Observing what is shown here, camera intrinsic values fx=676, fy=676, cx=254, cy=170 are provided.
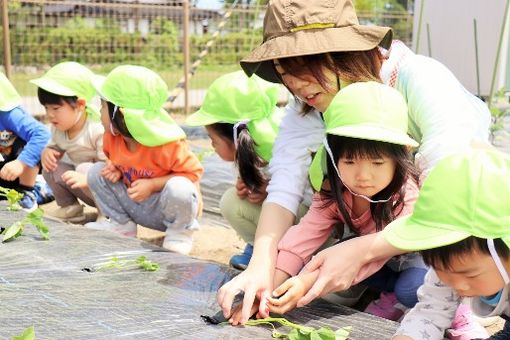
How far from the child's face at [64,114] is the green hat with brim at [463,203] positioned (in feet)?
7.56

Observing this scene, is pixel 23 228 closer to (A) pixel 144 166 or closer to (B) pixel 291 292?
(A) pixel 144 166

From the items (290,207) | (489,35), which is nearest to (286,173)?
(290,207)

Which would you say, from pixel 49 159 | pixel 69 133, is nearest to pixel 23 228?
pixel 49 159

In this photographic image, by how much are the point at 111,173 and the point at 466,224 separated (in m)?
1.96

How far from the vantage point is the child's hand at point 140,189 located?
2.71 m

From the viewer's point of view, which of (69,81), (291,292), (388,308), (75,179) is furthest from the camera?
(69,81)

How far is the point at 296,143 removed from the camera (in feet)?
6.72

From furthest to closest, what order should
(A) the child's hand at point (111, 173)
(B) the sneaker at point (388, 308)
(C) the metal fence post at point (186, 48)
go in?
(C) the metal fence post at point (186, 48) < (A) the child's hand at point (111, 173) < (B) the sneaker at point (388, 308)

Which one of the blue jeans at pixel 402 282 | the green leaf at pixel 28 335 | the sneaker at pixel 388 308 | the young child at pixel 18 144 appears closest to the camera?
the green leaf at pixel 28 335

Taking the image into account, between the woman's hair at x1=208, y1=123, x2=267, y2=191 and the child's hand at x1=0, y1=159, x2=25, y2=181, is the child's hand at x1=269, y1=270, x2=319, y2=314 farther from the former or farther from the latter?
the child's hand at x1=0, y1=159, x2=25, y2=181

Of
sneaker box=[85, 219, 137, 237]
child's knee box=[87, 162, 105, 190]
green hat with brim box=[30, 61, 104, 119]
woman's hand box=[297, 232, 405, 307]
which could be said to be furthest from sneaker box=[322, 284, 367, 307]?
green hat with brim box=[30, 61, 104, 119]

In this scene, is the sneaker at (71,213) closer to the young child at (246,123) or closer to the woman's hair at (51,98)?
the woman's hair at (51,98)

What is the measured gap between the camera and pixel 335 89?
175 cm

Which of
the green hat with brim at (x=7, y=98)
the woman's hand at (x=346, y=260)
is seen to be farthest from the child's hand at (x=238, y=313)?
the green hat with brim at (x=7, y=98)
